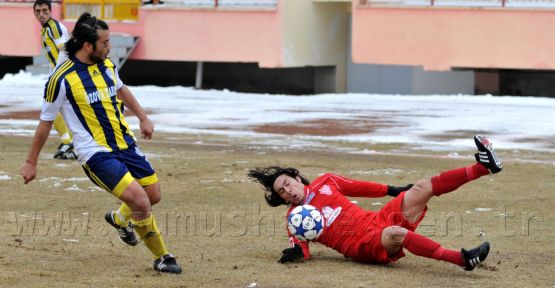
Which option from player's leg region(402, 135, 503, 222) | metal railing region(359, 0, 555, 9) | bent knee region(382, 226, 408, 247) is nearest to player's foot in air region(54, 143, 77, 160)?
player's leg region(402, 135, 503, 222)

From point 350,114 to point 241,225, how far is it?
1200 centimetres

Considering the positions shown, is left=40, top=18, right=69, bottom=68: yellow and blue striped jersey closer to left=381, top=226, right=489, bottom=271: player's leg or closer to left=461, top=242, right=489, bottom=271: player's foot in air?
left=381, top=226, right=489, bottom=271: player's leg

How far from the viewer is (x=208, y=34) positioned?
2842cm

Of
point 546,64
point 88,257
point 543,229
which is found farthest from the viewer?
point 546,64

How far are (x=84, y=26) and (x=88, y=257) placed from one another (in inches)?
69.1

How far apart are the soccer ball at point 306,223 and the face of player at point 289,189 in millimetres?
128

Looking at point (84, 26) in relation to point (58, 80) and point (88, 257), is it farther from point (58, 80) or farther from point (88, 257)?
point (88, 257)

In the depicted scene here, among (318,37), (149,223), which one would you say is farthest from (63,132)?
(318,37)

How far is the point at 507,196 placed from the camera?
1170 cm

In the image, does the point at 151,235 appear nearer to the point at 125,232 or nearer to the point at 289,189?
the point at 125,232

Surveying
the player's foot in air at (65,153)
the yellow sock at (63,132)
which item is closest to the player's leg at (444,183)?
the yellow sock at (63,132)

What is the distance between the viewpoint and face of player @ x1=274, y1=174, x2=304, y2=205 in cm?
859

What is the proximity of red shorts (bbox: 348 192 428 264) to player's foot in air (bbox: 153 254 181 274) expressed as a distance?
4.14ft

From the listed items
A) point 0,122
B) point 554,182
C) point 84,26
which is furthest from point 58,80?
point 0,122
